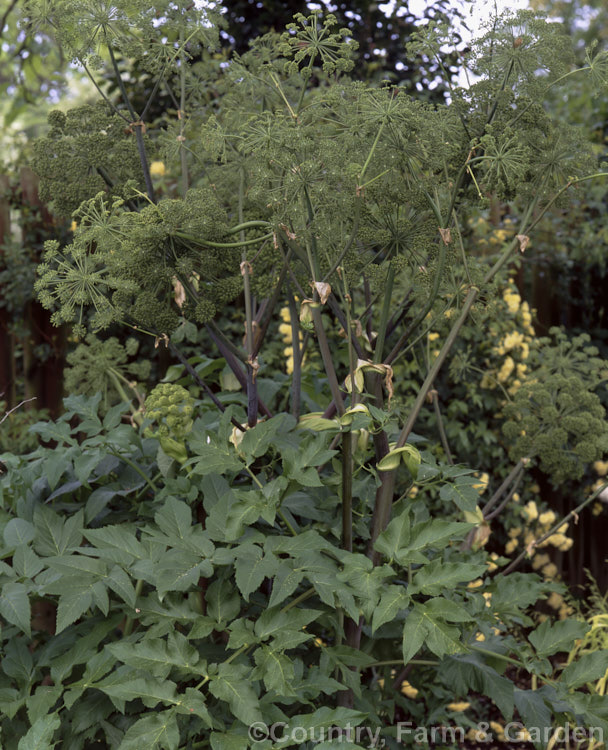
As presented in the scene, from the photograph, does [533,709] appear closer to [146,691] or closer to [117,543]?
[146,691]

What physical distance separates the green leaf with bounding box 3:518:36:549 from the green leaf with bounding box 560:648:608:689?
1.13 m

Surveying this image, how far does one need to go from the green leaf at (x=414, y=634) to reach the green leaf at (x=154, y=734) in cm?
40

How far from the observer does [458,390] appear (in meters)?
3.63

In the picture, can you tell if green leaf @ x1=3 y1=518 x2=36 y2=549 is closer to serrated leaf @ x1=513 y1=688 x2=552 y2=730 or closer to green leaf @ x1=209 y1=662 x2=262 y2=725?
→ green leaf @ x1=209 y1=662 x2=262 y2=725

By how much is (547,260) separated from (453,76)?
1.18 metres

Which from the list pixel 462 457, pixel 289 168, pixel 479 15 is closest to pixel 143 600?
pixel 289 168

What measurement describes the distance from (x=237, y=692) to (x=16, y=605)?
0.43 m

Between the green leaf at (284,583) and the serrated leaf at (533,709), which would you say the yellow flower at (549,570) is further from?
the green leaf at (284,583)

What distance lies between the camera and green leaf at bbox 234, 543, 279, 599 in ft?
4.17

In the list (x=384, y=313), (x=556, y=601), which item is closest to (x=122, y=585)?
(x=384, y=313)

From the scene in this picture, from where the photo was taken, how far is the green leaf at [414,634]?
1.22 m

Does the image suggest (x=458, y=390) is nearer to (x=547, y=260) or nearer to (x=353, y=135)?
(x=547, y=260)

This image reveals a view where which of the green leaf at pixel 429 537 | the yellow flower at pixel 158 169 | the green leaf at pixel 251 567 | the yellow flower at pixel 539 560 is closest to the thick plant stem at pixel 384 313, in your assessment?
the green leaf at pixel 429 537

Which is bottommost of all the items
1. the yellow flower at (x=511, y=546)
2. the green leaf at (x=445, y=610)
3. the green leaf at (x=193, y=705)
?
the yellow flower at (x=511, y=546)
